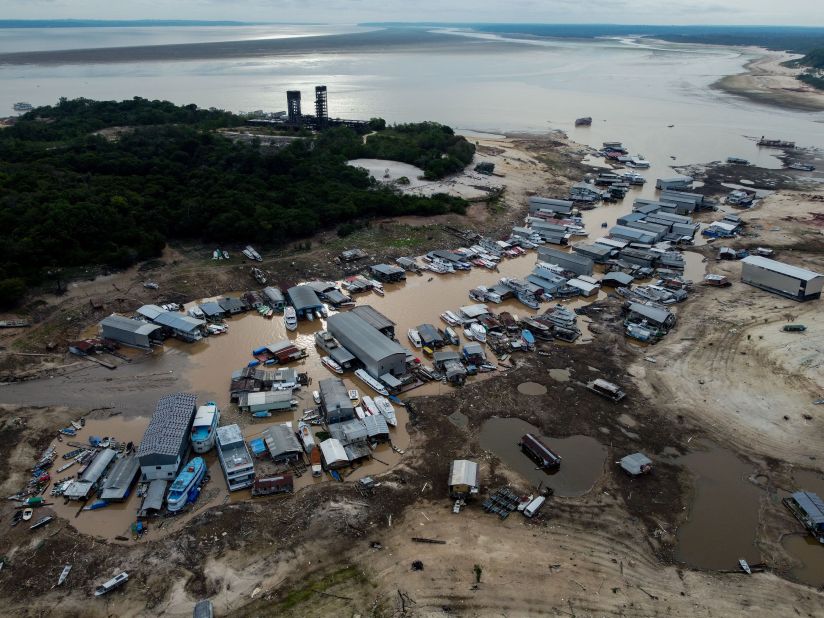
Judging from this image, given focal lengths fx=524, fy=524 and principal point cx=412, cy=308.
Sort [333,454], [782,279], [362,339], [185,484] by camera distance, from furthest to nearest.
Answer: [782,279], [362,339], [333,454], [185,484]

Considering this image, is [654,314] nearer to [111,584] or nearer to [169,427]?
[169,427]

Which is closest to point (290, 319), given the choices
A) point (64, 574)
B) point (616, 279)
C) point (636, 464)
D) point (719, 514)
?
point (64, 574)

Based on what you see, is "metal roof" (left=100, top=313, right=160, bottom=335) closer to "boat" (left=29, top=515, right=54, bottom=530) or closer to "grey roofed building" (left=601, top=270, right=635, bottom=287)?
"boat" (left=29, top=515, right=54, bottom=530)

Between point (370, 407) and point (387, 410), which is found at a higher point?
point (387, 410)

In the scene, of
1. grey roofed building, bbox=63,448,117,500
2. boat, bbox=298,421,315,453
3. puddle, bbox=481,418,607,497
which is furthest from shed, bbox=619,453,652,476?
grey roofed building, bbox=63,448,117,500

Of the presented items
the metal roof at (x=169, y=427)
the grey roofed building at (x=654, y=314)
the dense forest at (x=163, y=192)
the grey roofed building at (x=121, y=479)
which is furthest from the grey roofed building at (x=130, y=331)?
the grey roofed building at (x=654, y=314)

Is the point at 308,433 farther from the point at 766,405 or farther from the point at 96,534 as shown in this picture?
the point at 766,405

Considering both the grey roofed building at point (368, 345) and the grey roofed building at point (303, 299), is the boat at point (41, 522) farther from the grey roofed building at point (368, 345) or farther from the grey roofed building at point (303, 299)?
the grey roofed building at point (303, 299)
